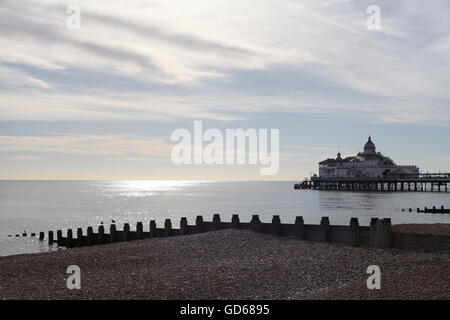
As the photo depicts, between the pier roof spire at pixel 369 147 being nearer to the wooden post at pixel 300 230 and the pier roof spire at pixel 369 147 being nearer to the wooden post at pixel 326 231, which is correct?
the wooden post at pixel 300 230

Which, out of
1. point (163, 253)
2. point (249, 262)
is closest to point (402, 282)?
point (249, 262)

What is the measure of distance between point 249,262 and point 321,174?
167393 millimetres

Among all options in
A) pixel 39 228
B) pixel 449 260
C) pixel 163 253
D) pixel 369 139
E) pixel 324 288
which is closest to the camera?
pixel 324 288

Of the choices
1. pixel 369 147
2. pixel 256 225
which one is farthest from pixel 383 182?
pixel 256 225

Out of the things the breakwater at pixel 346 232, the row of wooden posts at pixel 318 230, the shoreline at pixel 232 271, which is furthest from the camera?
the row of wooden posts at pixel 318 230

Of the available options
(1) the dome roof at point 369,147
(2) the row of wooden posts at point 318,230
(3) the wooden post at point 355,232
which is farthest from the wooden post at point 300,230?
(1) the dome roof at point 369,147

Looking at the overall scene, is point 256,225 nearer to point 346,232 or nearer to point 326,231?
point 326,231

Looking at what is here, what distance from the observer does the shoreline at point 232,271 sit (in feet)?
39.1

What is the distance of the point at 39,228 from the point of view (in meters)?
54.2

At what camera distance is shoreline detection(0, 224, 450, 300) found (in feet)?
39.1

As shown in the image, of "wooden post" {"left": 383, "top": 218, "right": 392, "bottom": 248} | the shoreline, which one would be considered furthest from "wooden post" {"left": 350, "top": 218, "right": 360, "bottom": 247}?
"wooden post" {"left": 383, "top": 218, "right": 392, "bottom": 248}

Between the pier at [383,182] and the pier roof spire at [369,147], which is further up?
the pier roof spire at [369,147]

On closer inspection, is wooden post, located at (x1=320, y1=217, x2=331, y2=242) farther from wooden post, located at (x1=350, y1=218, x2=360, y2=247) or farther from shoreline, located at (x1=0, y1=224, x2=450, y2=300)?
wooden post, located at (x1=350, y1=218, x2=360, y2=247)
